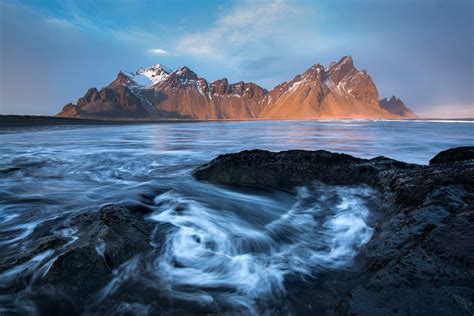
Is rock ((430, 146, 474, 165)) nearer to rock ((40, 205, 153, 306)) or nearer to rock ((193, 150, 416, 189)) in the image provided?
rock ((193, 150, 416, 189))

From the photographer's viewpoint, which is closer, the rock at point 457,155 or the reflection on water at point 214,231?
the reflection on water at point 214,231

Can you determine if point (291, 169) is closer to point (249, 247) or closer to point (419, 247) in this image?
point (249, 247)

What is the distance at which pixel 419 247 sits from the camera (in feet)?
8.33

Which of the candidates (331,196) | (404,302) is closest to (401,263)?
(404,302)

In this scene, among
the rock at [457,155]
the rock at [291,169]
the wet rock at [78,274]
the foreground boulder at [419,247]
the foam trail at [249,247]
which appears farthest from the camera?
the rock at [291,169]

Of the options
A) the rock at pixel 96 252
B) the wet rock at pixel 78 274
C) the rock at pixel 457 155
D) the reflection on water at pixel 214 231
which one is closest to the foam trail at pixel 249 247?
the reflection on water at pixel 214 231

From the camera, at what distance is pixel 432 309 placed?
1.88 meters

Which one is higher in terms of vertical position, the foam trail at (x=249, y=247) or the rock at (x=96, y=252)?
the rock at (x=96, y=252)

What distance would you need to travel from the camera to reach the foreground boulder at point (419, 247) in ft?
6.52

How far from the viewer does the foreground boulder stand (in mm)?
1986

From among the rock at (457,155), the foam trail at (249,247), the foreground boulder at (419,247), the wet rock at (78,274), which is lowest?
the foam trail at (249,247)

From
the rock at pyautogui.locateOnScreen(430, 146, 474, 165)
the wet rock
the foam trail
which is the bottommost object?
the foam trail

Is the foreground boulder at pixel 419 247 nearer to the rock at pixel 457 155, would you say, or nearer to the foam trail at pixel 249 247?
the rock at pixel 457 155

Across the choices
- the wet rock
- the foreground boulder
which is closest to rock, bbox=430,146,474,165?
the foreground boulder
